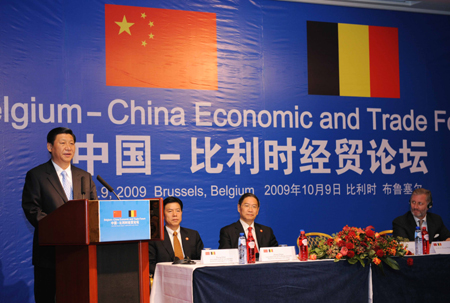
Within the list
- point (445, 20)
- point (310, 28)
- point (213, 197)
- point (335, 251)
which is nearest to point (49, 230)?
point (335, 251)

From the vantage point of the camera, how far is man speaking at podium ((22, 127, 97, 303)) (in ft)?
9.95

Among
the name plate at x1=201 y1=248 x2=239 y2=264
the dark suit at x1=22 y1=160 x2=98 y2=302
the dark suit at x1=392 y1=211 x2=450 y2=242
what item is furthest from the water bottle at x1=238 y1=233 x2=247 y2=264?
the dark suit at x1=392 y1=211 x2=450 y2=242

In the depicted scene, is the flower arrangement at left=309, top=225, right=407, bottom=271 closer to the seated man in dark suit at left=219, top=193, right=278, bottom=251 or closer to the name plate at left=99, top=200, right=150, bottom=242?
the seated man in dark suit at left=219, top=193, right=278, bottom=251

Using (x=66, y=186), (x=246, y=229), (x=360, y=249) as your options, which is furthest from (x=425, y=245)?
(x=66, y=186)

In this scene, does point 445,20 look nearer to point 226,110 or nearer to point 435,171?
point 435,171

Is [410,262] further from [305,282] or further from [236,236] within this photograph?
[236,236]

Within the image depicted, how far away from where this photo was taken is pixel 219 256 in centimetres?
280

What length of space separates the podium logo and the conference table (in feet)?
8.25

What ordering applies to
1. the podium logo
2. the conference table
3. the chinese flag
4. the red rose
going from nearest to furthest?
the conference table → the red rose → the chinese flag → the podium logo

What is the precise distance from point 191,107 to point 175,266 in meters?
2.20

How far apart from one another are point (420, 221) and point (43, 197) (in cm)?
305

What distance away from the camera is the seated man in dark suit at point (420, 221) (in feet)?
13.1

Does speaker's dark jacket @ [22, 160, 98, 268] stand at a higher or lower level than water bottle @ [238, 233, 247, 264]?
higher

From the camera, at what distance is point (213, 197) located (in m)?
4.66
